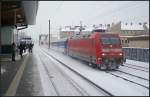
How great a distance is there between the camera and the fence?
31.2 metres

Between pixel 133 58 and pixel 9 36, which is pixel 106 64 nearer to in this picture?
pixel 133 58

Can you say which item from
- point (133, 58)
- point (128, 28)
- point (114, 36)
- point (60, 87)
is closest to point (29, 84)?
point (60, 87)

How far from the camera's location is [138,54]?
33.6 meters

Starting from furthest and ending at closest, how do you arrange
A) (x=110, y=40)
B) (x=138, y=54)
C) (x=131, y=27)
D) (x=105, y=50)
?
(x=131, y=27) < (x=138, y=54) < (x=110, y=40) < (x=105, y=50)

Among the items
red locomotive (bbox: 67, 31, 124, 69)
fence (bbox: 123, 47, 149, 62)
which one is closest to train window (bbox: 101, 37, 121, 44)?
red locomotive (bbox: 67, 31, 124, 69)

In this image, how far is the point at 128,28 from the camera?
11988 cm

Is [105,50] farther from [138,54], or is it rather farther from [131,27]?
[131,27]

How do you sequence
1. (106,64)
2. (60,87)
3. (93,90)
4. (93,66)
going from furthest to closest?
(93,66) → (106,64) → (60,87) → (93,90)

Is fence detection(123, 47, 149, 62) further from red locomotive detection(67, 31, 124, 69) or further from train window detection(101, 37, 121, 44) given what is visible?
red locomotive detection(67, 31, 124, 69)

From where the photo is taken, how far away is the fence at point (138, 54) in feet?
102

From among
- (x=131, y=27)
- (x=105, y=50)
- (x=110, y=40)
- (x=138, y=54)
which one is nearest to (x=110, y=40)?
(x=110, y=40)

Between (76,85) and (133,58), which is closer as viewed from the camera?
(76,85)

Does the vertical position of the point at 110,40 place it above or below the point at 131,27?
below

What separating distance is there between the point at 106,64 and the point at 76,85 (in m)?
8.60
